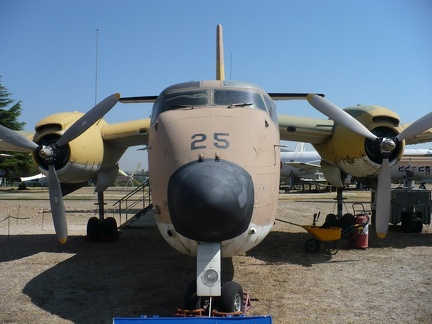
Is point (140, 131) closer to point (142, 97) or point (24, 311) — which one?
point (142, 97)

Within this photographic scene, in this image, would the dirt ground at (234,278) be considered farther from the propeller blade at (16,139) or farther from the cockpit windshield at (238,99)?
the cockpit windshield at (238,99)

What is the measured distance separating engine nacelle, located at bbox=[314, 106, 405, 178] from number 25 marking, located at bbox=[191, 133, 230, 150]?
17.1 ft

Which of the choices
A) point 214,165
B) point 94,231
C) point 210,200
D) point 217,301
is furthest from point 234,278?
point 94,231

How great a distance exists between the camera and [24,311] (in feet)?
22.1

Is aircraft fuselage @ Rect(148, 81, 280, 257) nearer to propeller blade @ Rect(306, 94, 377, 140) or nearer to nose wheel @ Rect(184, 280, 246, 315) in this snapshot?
nose wheel @ Rect(184, 280, 246, 315)

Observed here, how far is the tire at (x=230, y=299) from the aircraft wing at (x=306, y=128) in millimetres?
6212

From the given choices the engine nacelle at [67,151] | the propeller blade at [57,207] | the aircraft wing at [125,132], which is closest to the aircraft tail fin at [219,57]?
the aircraft wing at [125,132]

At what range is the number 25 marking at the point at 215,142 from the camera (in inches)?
226

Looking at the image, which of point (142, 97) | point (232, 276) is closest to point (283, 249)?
point (232, 276)

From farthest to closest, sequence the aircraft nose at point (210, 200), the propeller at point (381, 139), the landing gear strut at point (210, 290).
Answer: the propeller at point (381, 139), the landing gear strut at point (210, 290), the aircraft nose at point (210, 200)

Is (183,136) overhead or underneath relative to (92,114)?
underneath

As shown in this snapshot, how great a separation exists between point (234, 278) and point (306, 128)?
15.6 feet

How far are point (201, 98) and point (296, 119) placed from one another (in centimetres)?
540

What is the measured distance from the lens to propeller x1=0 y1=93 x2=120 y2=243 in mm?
8867
